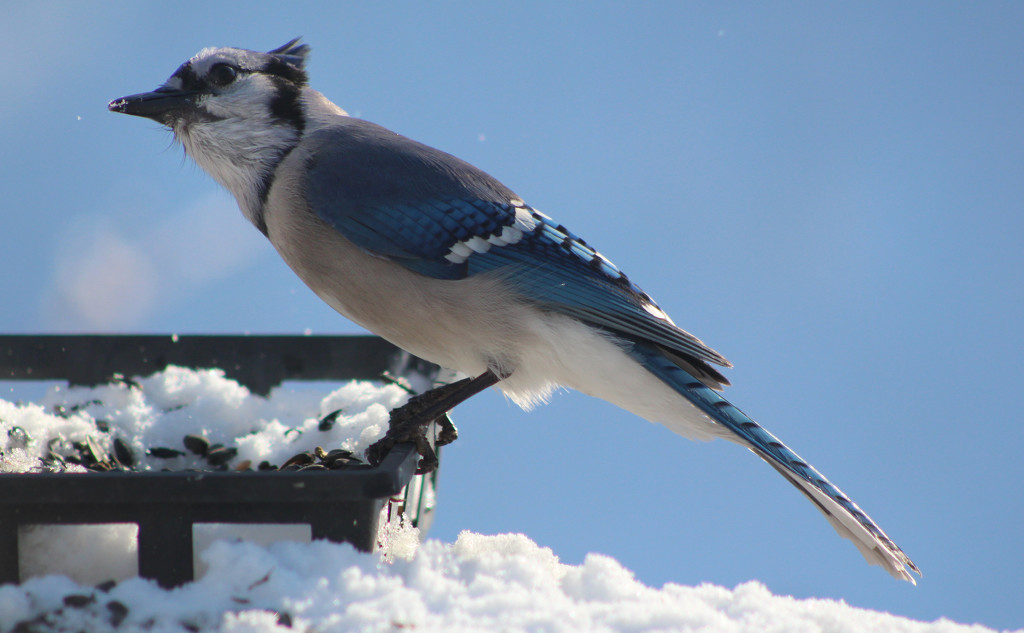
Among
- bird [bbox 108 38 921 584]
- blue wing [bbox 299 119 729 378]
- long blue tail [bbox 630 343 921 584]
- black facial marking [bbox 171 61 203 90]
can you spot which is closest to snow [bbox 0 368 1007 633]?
long blue tail [bbox 630 343 921 584]

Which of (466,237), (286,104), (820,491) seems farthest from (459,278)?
(820,491)

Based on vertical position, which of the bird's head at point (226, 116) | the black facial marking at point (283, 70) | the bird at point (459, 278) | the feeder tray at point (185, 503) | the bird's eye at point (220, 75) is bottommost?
the feeder tray at point (185, 503)

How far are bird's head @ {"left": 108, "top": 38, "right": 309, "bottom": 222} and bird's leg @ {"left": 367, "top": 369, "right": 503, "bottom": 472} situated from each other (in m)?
0.51

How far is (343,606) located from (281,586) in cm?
8

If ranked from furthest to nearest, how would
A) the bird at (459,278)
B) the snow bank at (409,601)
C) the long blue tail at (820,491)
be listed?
the bird at (459,278)
the long blue tail at (820,491)
the snow bank at (409,601)

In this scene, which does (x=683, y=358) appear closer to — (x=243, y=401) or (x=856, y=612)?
(x=856, y=612)

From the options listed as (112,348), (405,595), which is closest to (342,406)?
(112,348)

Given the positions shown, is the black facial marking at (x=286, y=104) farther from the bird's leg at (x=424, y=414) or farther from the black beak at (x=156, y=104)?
the bird's leg at (x=424, y=414)

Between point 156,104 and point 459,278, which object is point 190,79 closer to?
point 156,104

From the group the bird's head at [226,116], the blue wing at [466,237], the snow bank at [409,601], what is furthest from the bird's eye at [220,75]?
the snow bank at [409,601]

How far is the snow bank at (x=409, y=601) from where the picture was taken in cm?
92

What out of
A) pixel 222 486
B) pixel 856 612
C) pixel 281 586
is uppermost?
pixel 222 486

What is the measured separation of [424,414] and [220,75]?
2.53 ft

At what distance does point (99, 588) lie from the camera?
38.4 inches
